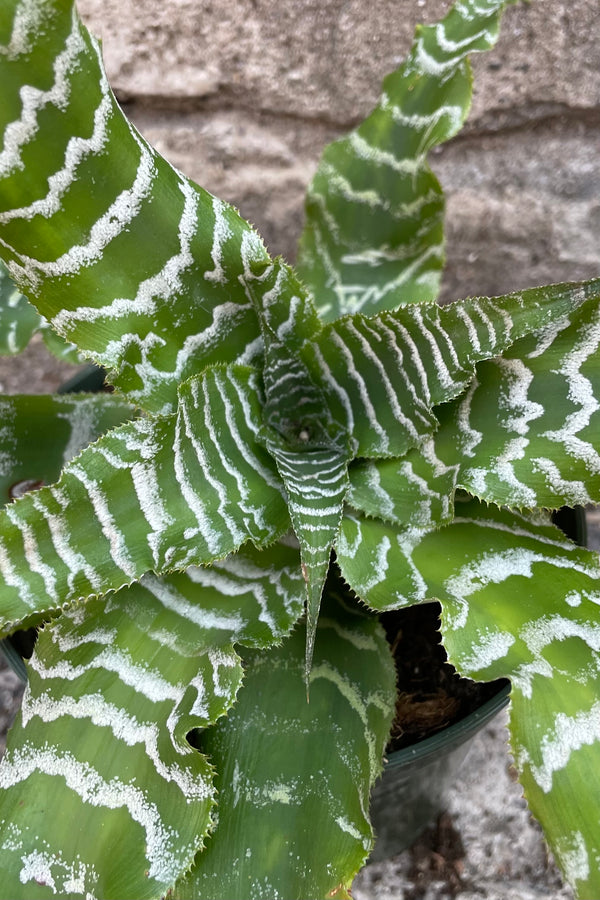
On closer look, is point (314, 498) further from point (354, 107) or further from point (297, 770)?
point (354, 107)

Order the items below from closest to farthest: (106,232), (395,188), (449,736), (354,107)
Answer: (106,232), (449,736), (395,188), (354,107)

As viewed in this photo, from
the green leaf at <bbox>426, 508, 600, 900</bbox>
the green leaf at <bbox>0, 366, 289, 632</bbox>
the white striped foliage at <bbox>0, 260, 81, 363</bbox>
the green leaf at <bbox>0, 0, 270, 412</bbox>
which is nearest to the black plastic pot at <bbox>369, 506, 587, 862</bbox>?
the green leaf at <bbox>426, 508, 600, 900</bbox>

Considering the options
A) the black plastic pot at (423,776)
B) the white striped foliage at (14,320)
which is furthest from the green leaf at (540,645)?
the white striped foliage at (14,320)

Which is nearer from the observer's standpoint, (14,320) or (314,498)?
(314,498)

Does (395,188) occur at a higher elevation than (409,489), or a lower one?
higher

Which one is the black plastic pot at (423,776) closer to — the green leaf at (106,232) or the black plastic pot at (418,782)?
the black plastic pot at (418,782)

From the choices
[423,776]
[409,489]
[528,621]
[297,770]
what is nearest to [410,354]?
[409,489]

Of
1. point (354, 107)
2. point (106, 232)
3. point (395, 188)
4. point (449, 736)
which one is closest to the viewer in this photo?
point (106, 232)

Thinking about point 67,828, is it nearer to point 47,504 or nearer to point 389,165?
point 47,504
